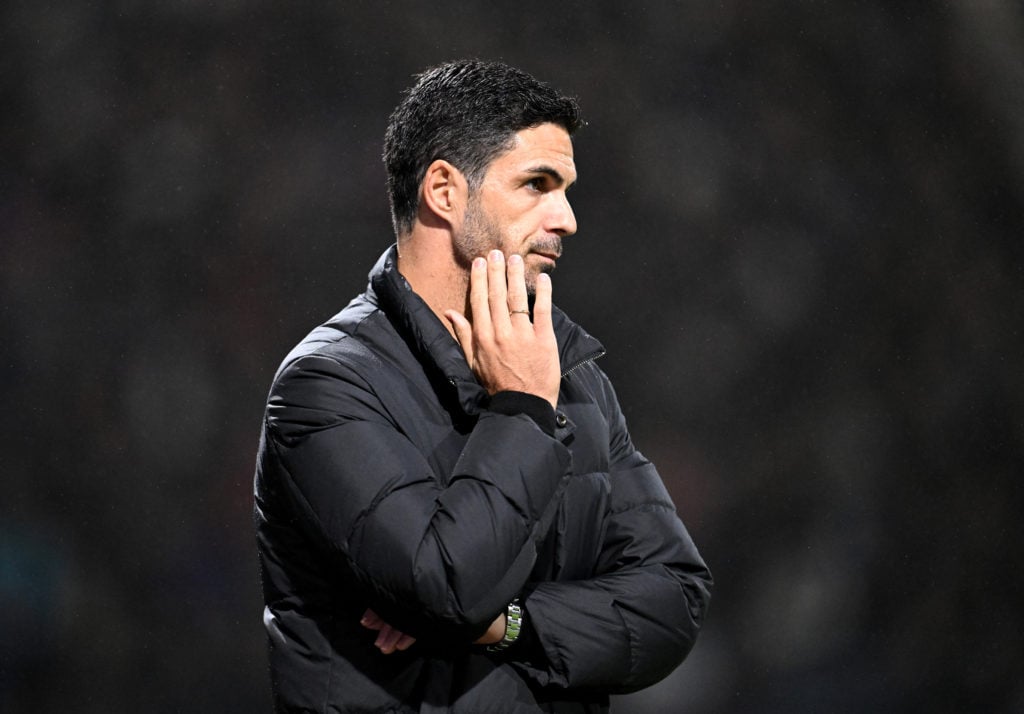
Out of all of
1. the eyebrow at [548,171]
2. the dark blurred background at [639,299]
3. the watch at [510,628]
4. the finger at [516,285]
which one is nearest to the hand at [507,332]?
the finger at [516,285]

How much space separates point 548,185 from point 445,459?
43 centimetres

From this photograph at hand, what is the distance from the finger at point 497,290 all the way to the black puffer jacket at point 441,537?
0.26 ft

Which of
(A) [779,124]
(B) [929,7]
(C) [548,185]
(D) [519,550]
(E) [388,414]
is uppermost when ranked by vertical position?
(B) [929,7]

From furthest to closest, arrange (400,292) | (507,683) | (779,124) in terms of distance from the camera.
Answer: (779,124) → (400,292) → (507,683)

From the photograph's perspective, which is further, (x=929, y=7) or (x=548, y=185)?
(x=929, y=7)

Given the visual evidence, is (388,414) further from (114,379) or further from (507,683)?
(114,379)

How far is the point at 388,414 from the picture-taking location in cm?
152

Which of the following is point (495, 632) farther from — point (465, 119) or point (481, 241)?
point (465, 119)

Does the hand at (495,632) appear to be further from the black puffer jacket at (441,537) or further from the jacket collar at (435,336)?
the jacket collar at (435,336)

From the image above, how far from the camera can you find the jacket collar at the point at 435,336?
1568mm

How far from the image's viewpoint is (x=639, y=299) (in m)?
3.27

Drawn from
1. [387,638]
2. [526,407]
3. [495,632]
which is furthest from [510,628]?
[526,407]

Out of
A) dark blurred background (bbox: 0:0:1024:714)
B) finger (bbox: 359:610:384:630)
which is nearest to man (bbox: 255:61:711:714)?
finger (bbox: 359:610:384:630)

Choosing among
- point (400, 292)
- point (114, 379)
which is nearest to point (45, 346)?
point (114, 379)
